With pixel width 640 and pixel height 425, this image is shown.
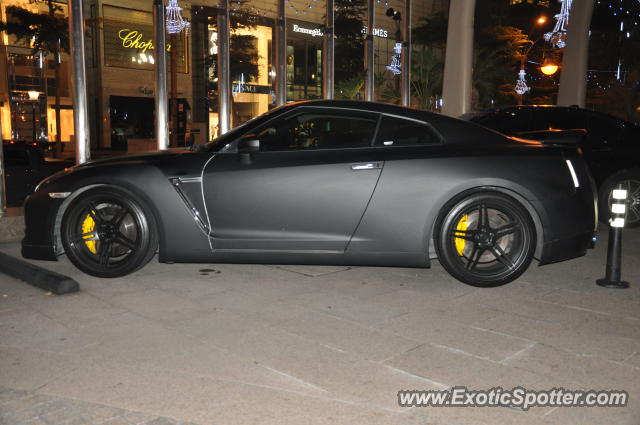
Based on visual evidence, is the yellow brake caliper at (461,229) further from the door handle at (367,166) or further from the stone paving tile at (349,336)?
the stone paving tile at (349,336)

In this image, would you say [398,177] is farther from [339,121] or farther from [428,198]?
[339,121]

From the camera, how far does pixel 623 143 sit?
8.00m

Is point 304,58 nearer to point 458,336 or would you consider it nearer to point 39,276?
point 39,276

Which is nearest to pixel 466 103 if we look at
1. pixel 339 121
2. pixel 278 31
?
pixel 278 31

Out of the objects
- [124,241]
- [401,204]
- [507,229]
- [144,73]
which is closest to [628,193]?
[507,229]

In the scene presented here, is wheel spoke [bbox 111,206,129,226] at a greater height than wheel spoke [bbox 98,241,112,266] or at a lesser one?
greater

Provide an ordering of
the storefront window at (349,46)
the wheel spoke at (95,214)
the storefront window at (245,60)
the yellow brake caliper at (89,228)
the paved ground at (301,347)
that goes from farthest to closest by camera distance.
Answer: the storefront window at (349,46), the storefront window at (245,60), the yellow brake caliper at (89,228), the wheel spoke at (95,214), the paved ground at (301,347)

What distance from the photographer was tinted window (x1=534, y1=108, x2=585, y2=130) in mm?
8195

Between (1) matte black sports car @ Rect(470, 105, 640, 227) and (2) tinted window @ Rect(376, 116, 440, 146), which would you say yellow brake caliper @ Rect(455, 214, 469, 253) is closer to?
(2) tinted window @ Rect(376, 116, 440, 146)

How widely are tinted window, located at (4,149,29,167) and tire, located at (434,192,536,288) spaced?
11.3 meters

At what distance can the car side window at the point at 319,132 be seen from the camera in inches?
196

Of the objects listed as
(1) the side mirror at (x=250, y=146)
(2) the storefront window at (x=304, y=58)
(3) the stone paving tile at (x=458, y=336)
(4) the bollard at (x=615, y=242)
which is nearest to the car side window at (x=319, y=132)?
(1) the side mirror at (x=250, y=146)

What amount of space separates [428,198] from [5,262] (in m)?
3.84

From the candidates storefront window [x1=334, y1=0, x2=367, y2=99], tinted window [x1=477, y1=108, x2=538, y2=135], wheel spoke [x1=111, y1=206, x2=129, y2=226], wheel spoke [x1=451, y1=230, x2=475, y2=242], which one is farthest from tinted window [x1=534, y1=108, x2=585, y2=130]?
storefront window [x1=334, y1=0, x2=367, y2=99]
